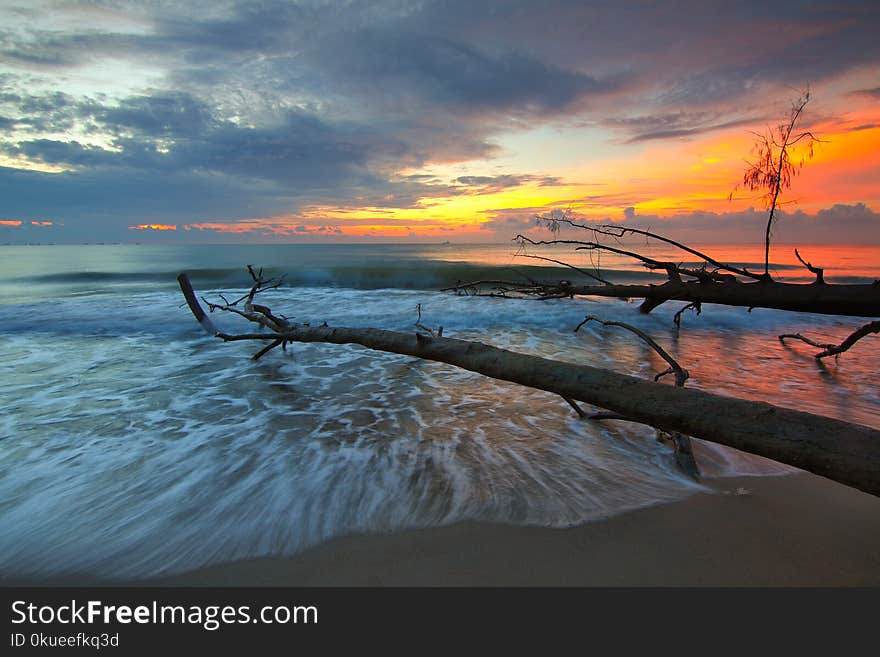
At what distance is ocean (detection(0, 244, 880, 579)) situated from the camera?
3.08 metres

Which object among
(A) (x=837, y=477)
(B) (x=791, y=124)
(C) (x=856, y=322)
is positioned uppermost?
(B) (x=791, y=124)

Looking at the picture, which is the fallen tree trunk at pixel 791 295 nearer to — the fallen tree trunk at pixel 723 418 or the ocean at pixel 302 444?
the fallen tree trunk at pixel 723 418

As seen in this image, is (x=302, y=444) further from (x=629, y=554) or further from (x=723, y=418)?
(x=723, y=418)

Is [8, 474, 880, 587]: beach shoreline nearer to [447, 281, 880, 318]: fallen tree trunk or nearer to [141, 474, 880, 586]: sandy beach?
[141, 474, 880, 586]: sandy beach

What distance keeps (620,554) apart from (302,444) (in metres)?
3.38

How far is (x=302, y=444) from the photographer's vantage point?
461 cm

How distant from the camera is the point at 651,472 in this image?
3707 millimetres

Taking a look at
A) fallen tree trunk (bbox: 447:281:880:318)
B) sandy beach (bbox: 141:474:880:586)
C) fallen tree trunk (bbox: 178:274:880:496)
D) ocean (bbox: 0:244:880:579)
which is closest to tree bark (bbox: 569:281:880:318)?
fallen tree trunk (bbox: 447:281:880:318)

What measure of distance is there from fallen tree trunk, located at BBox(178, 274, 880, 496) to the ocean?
118 centimetres
